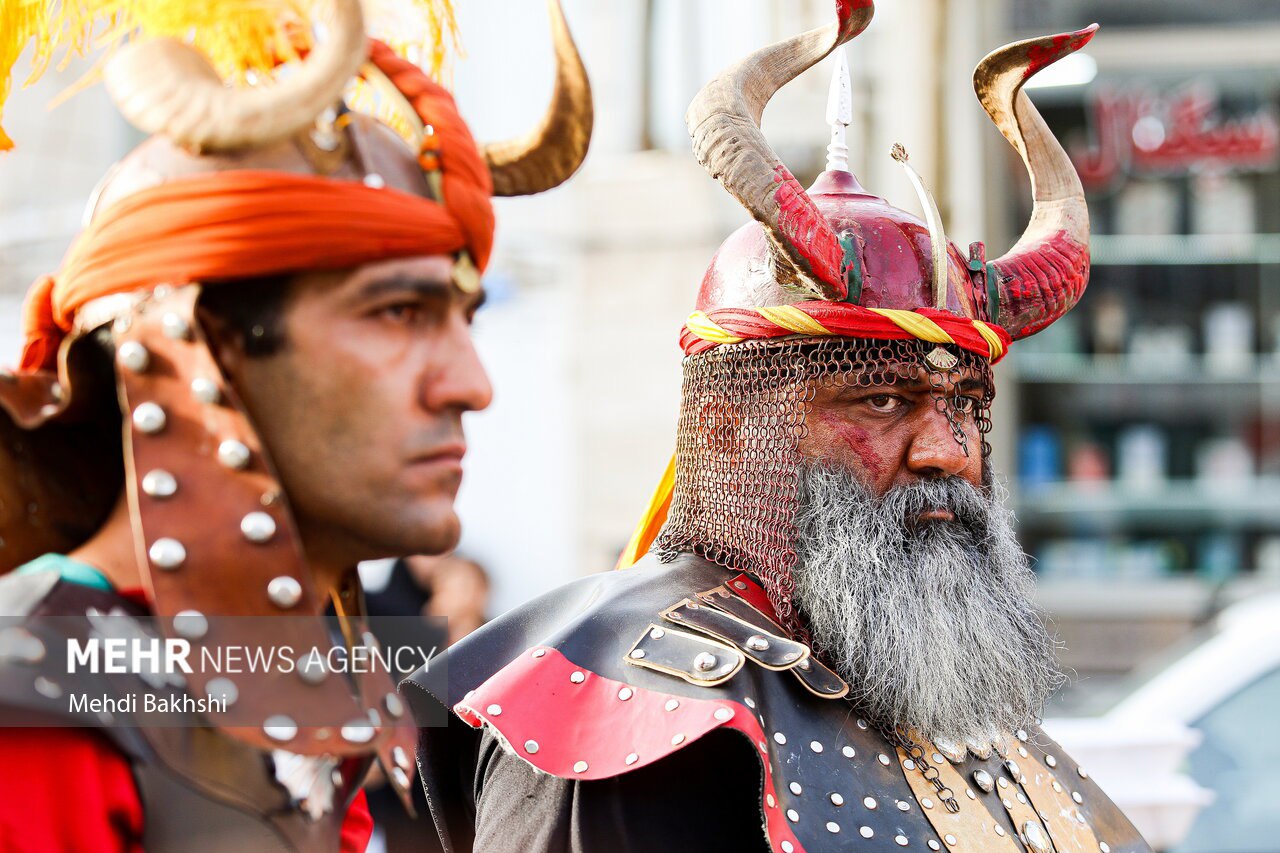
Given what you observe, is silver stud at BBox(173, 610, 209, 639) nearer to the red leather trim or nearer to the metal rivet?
the metal rivet

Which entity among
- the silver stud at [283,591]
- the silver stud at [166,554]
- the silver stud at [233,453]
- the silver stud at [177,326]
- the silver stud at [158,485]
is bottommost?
the silver stud at [283,591]

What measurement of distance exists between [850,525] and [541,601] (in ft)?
2.10

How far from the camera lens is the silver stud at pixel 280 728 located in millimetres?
1664

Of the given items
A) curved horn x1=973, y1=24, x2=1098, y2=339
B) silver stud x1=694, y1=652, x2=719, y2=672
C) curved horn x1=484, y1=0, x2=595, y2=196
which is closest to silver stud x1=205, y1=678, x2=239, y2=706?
curved horn x1=484, y1=0, x2=595, y2=196

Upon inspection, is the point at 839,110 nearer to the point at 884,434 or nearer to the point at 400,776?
the point at 884,434

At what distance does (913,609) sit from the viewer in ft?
9.90

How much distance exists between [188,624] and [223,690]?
81 mm

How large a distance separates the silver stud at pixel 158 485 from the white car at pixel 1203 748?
13.4ft

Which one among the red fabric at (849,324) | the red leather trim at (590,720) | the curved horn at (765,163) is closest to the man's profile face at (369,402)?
the red leather trim at (590,720)

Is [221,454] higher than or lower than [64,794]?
higher

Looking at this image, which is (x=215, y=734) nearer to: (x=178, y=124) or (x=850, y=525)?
(x=178, y=124)

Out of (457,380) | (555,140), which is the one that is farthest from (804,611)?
(457,380)

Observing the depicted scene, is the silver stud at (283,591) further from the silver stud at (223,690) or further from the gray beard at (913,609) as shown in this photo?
the gray beard at (913,609)

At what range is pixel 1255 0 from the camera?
10.0 m
